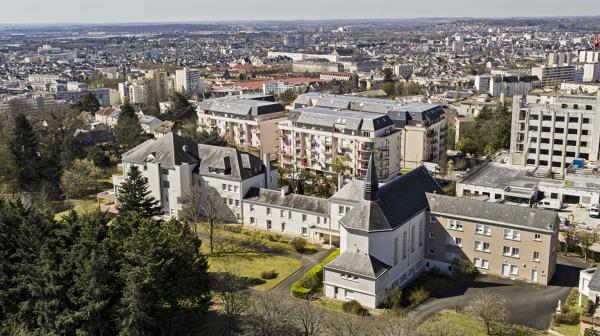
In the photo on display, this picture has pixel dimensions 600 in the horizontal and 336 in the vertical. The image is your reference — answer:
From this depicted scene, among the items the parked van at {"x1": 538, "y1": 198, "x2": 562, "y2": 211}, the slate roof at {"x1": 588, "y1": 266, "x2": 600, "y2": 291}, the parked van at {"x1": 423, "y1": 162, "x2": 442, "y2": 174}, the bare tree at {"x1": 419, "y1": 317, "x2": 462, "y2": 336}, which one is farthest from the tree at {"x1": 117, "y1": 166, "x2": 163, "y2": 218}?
the parked van at {"x1": 423, "y1": 162, "x2": 442, "y2": 174}

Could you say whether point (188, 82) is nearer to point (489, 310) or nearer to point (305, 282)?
point (305, 282)

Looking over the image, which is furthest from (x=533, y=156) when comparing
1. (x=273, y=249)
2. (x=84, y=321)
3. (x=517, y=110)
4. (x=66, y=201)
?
(x=84, y=321)

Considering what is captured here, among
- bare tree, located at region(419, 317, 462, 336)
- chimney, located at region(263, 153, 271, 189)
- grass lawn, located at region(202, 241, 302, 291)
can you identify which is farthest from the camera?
chimney, located at region(263, 153, 271, 189)

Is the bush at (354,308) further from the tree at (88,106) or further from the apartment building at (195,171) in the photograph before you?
the tree at (88,106)

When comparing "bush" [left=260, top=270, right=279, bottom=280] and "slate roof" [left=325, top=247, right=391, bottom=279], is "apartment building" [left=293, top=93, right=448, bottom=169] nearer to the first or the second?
"bush" [left=260, top=270, right=279, bottom=280]

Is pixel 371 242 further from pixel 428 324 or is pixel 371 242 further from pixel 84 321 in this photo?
pixel 84 321

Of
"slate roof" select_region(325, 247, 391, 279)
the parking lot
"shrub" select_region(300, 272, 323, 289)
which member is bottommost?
the parking lot
